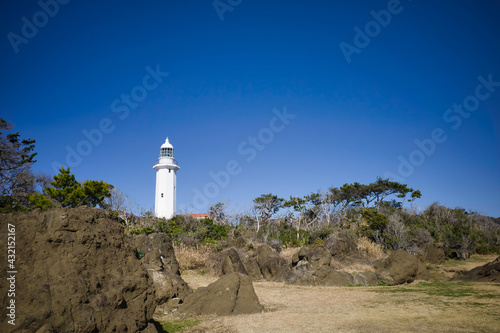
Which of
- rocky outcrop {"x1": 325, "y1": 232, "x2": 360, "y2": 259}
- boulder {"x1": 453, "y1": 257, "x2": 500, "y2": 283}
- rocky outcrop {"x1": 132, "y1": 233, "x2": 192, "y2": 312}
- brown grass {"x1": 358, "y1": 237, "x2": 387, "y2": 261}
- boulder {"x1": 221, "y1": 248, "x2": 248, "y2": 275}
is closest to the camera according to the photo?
rocky outcrop {"x1": 132, "y1": 233, "x2": 192, "y2": 312}

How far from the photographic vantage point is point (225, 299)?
852 cm

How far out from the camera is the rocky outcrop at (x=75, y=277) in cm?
402

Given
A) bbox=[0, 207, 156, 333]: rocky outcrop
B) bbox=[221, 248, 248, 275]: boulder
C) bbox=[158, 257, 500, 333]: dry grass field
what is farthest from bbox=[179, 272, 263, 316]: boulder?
bbox=[221, 248, 248, 275]: boulder

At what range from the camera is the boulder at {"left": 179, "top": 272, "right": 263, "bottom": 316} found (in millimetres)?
8312

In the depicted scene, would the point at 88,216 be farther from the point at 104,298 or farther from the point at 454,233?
the point at 454,233

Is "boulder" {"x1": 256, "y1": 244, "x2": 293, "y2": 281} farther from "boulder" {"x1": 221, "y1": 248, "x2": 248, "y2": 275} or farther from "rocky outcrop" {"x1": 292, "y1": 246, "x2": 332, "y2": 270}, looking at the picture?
"boulder" {"x1": 221, "y1": 248, "x2": 248, "y2": 275}

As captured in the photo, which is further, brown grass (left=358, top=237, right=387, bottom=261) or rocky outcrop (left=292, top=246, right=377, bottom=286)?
brown grass (left=358, top=237, right=387, bottom=261)

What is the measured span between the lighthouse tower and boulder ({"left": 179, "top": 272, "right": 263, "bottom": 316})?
3083cm

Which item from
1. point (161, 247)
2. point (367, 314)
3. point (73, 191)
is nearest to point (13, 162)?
point (73, 191)

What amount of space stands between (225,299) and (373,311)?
3955 mm

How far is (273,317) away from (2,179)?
22.8m

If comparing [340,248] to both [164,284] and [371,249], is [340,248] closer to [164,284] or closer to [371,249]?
[371,249]

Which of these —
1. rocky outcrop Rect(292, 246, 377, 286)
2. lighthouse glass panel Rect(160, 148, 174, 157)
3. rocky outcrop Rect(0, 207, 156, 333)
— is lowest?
rocky outcrop Rect(292, 246, 377, 286)

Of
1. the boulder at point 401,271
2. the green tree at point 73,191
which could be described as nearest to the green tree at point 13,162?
the green tree at point 73,191
